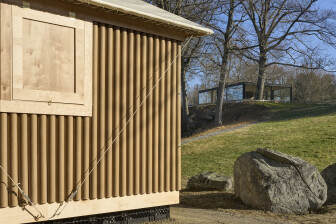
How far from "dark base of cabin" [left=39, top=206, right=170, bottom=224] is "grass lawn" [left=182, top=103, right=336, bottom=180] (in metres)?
7.49

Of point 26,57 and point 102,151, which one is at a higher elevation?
point 26,57

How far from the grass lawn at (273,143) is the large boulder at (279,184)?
546cm

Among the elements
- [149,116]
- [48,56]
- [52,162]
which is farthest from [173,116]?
[48,56]

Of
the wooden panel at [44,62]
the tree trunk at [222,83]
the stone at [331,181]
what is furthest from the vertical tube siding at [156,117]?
the tree trunk at [222,83]

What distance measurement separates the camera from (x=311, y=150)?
1758 cm

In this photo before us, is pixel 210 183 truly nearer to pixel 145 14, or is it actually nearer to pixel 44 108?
pixel 145 14

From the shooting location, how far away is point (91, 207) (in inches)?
253

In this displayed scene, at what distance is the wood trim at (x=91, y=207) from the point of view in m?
→ 5.62

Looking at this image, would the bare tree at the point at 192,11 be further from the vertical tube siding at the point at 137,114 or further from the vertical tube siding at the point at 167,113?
the vertical tube siding at the point at 137,114

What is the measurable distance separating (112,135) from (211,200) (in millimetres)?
4233

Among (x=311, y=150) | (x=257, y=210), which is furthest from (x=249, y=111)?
(x=257, y=210)

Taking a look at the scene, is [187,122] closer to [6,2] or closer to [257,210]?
[257,210]

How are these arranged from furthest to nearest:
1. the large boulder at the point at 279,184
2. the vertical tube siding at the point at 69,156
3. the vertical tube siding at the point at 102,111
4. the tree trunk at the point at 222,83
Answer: the tree trunk at the point at 222,83 → the large boulder at the point at 279,184 → the vertical tube siding at the point at 102,111 → the vertical tube siding at the point at 69,156

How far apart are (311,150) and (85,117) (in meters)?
13.7
